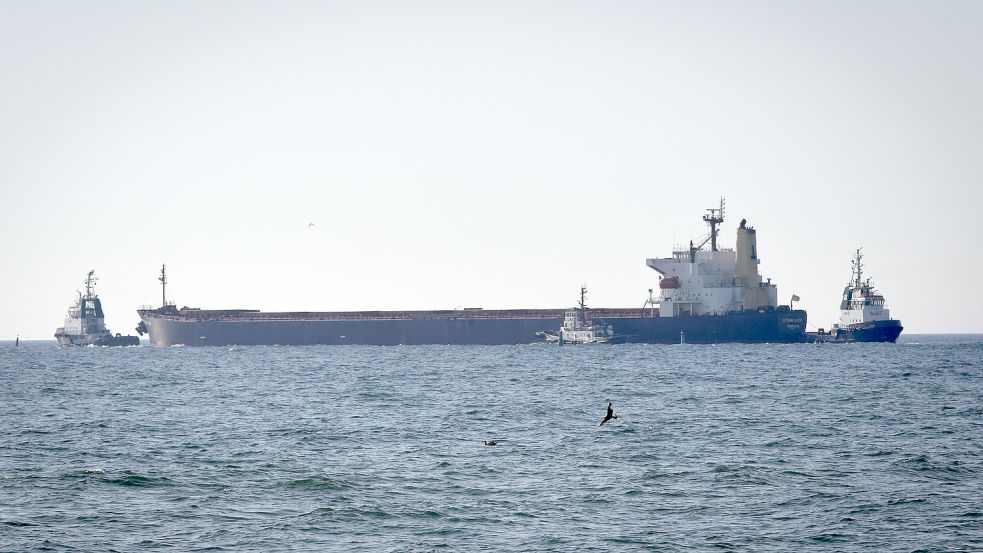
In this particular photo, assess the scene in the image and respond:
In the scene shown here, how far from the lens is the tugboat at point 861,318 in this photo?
121250 mm

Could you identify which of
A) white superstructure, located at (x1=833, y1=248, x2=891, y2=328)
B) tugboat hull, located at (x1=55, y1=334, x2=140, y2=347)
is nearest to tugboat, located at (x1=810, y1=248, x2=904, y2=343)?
white superstructure, located at (x1=833, y1=248, x2=891, y2=328)

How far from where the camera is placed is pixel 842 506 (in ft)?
87.4

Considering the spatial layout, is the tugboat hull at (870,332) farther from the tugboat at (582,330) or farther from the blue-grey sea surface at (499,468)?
the blue-grey sea surface at (499,468)

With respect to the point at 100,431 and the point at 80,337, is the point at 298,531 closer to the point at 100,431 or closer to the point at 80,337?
the point at 100,431

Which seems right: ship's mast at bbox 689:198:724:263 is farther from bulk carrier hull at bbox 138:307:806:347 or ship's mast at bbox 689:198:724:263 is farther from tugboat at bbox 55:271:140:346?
tugboat at bbox 55:271:140:346

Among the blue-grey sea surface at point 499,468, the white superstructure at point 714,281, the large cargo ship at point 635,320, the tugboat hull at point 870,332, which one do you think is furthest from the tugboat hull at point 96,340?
the tugboat hull at point 870,332

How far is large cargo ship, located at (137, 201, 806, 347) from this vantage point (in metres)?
122

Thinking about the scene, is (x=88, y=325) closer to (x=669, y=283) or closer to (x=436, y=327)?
(x=436, y=327)

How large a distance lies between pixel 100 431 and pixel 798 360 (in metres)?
65.8

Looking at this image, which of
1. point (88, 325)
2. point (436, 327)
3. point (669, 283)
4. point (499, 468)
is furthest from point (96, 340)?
point (499, 468)

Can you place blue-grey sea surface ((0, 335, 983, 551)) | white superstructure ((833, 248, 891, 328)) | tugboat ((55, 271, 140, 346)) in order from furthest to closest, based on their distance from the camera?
tugboat ((55, 271, 140, 346))
white superstructure ((833, 248, 891, 328))
blue-grey sea surface ((0, 335, 983, 551))

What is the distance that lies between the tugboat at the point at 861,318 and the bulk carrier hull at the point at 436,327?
4.96m

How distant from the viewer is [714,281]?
127250 mm

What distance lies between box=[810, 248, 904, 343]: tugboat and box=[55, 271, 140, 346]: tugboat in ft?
345
